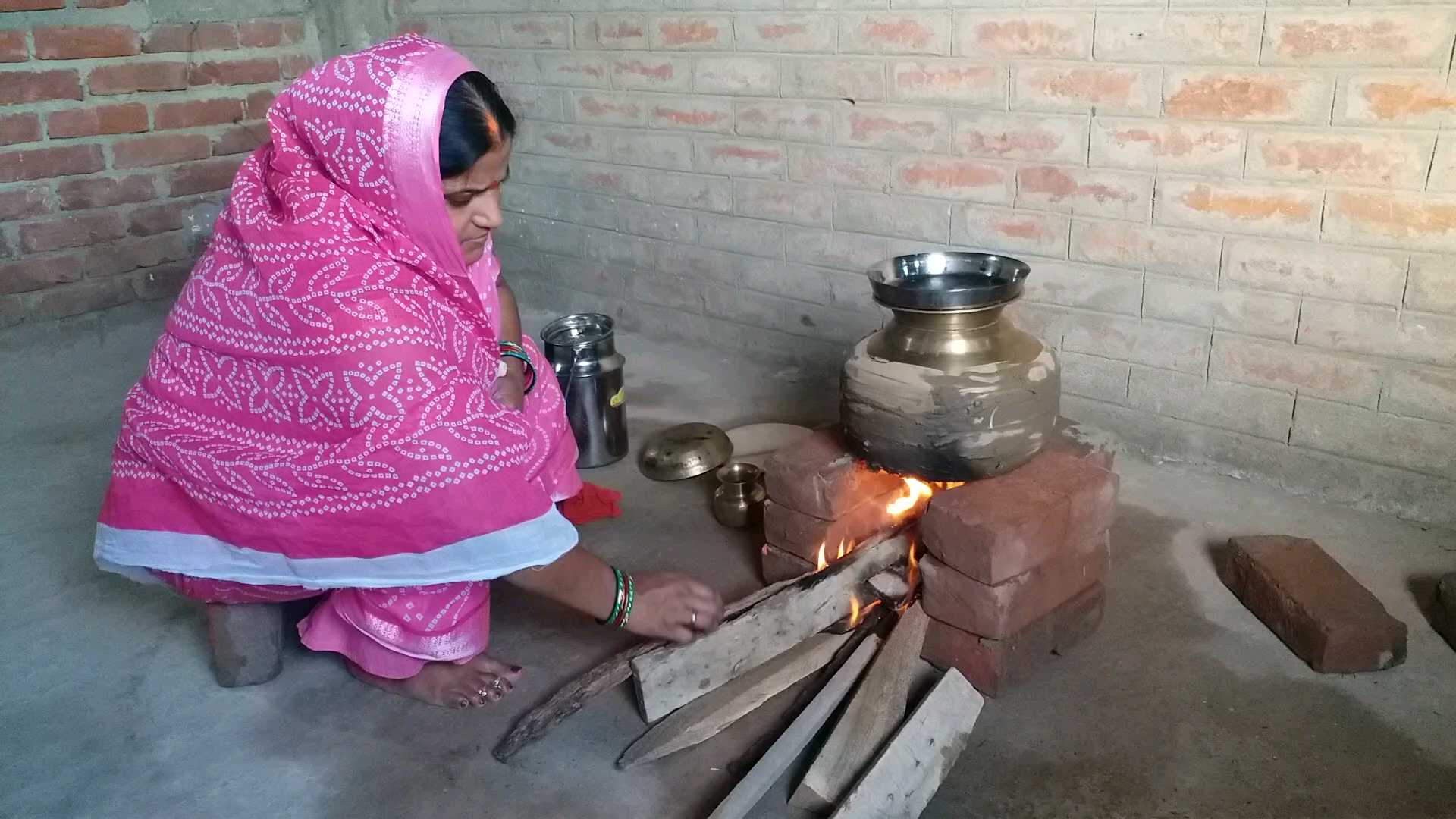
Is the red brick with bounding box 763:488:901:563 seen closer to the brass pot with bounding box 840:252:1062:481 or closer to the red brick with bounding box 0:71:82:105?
the brass pot with bounding box 840:252:1062:481

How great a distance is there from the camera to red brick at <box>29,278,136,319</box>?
15.1ft

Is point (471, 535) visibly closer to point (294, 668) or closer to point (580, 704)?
point (580, 704)

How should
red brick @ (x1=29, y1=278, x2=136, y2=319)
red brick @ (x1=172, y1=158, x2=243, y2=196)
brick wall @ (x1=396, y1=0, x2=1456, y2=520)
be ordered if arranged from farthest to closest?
1. red brick @ (x1=172, y1=158, x2=243, y2=196)
2. red brick @ (x1=29, y1=278, x2=136, y2=319)
3. brick wall @ (x1=396, y1=0, x2=1456, y2=520)

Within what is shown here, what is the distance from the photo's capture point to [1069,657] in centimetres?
236

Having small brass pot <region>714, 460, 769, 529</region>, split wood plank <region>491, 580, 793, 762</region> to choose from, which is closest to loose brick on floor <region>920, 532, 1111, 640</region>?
split wood plank <region>491, 580, 793, 762</region>

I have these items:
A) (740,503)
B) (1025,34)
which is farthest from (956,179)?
(740,503)

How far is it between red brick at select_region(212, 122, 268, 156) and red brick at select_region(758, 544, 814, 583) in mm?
3708

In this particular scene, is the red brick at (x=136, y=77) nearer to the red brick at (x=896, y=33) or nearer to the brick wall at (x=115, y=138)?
the brick wall at (x=115, y=138)

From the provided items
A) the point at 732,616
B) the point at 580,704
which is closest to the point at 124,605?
the point at 580,704

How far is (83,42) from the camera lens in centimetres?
453

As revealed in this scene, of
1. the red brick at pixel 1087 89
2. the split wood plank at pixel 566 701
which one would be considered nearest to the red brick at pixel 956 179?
the red brick at pixel 1087 89

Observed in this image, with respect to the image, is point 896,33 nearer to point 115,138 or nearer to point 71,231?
point 115,138

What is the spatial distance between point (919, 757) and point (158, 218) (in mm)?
4460

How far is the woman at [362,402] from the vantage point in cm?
186
